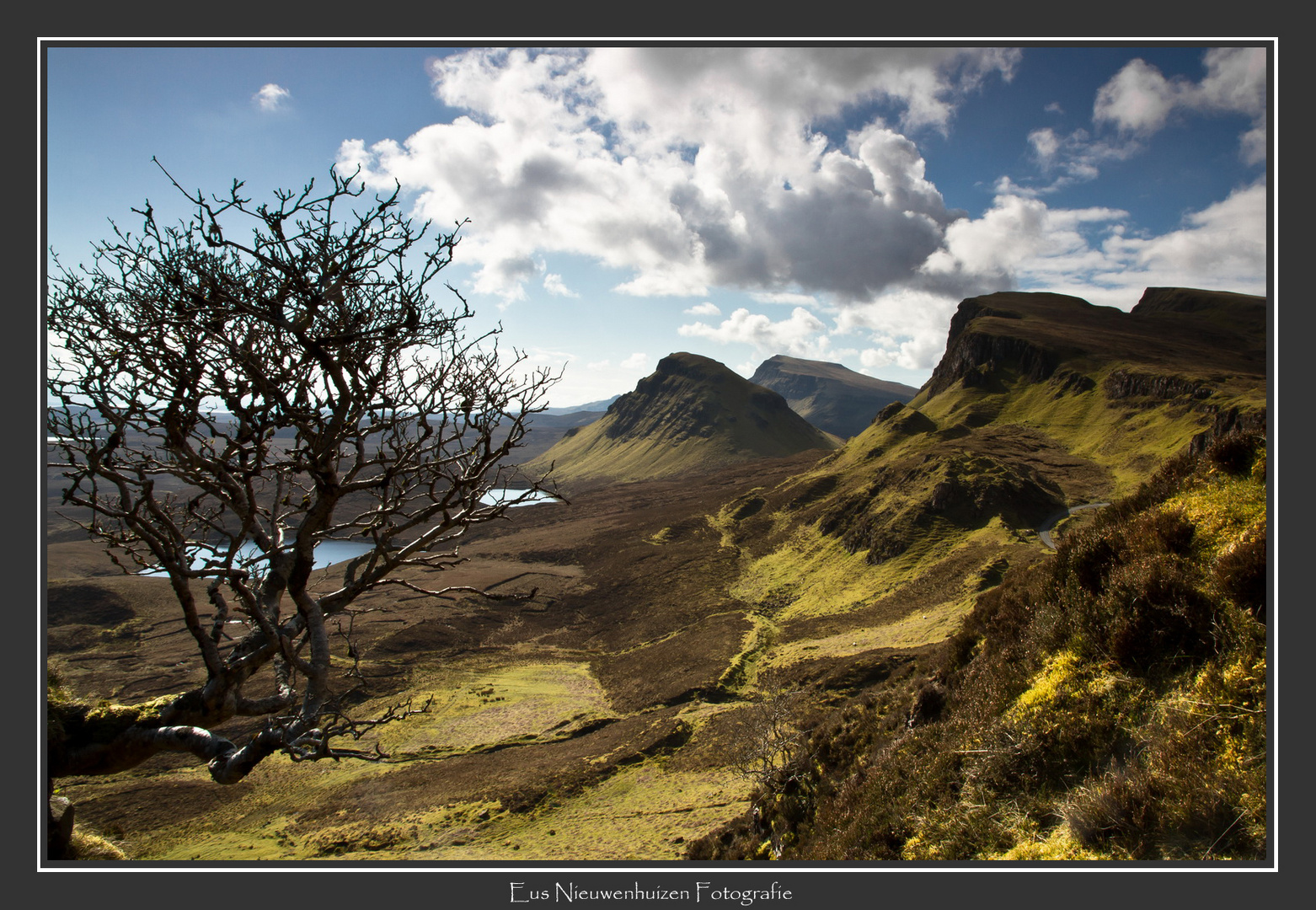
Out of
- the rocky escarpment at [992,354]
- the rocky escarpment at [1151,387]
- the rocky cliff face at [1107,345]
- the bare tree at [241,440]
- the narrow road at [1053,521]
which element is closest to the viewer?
the bare tree at [241,440]

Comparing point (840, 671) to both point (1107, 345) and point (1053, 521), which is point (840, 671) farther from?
point (1107, 345)

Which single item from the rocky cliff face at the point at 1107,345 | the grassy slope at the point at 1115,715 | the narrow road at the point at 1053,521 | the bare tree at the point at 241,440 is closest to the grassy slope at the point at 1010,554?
the grassy slope at the point at 1115,715

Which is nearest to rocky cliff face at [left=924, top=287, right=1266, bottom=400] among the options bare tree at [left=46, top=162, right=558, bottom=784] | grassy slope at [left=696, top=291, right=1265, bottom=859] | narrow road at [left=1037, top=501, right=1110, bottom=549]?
grassy slope at [left=696, top=291, right=1265, bottom=859]

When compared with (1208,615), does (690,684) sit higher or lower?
lower

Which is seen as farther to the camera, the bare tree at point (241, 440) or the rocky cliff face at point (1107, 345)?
the rocky cliff face at point (1107, 345)

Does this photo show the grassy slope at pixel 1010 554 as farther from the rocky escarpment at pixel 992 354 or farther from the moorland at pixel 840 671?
the rocky escarpment at pixel 992 354

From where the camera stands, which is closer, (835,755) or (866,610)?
(835,755)

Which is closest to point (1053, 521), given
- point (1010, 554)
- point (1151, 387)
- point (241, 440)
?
point (1010, 554)

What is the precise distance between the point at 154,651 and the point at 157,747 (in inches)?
2524

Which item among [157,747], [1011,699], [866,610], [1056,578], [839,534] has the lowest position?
[866,610]

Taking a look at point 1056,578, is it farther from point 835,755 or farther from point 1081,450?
point 1081,450

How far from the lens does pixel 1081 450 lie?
2980 inches

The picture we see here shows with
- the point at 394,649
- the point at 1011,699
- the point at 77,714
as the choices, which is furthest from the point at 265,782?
the point at 1011,699

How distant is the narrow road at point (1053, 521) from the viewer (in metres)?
44.0
